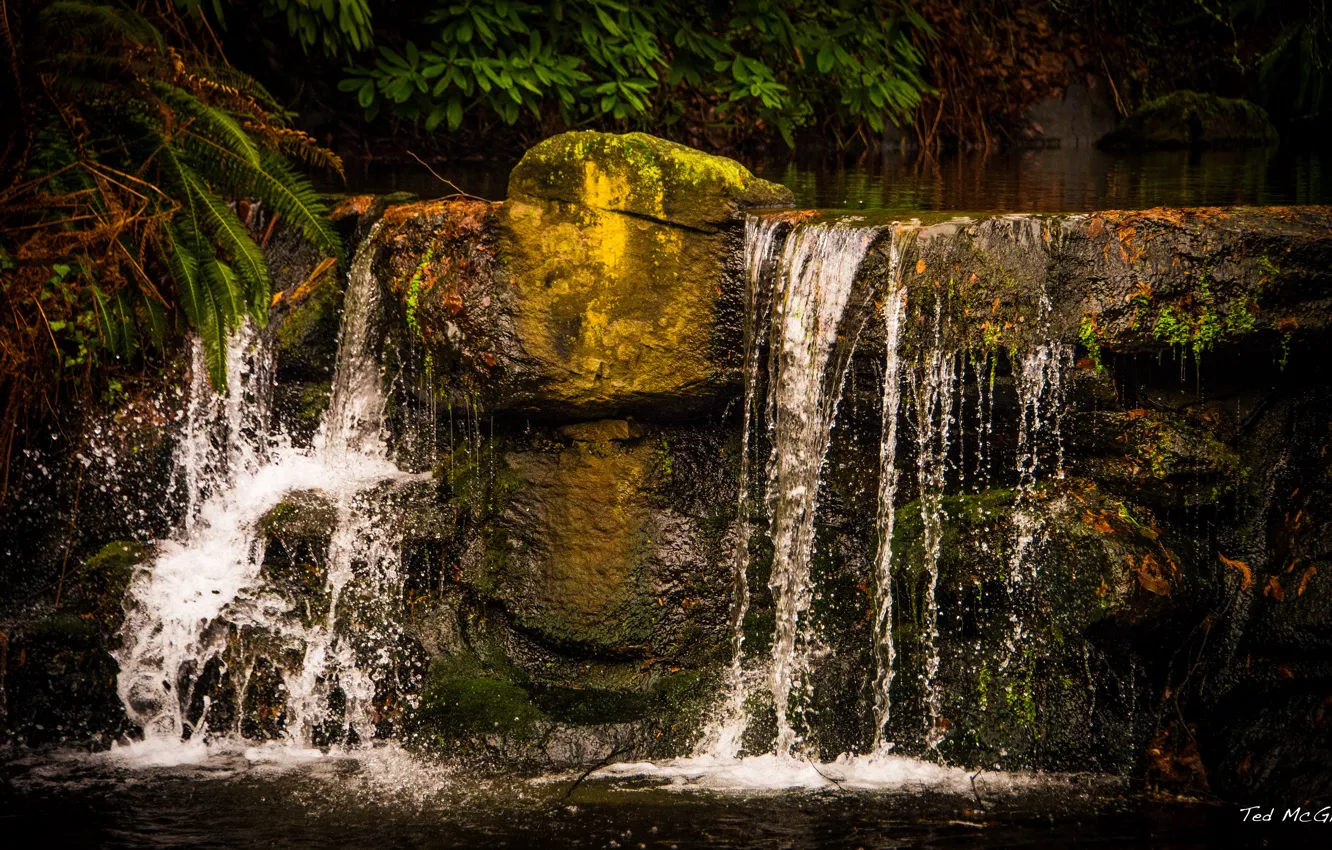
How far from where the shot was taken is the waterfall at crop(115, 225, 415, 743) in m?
4.80

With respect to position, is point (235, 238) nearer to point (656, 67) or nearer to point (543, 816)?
point (543, 816)

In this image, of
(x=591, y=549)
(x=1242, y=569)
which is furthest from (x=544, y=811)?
(x=1242, y=569)

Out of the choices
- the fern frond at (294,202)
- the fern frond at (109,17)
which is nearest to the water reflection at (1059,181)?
the fern frond at (294,202)

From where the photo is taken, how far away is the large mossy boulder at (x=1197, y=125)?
37.9 ft

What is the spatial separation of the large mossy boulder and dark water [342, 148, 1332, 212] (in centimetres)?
69

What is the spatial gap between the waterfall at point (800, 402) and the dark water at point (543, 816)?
26.4 inches

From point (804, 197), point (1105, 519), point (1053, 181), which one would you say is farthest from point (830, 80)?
point (1105, 519)

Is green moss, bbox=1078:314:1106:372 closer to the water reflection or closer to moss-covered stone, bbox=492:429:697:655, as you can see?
the water reflection

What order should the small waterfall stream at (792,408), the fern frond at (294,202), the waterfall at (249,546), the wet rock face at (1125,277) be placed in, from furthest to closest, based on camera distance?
the fern frond at (294,202) → the waterfall at (249,546) → the small waterfall stream at (792,408) → the wet rock face at (1125,277)

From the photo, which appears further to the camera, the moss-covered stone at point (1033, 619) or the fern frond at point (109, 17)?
the fern frond at point (109, 17)

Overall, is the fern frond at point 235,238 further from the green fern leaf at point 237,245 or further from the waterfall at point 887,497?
the waterfall at point 887,497

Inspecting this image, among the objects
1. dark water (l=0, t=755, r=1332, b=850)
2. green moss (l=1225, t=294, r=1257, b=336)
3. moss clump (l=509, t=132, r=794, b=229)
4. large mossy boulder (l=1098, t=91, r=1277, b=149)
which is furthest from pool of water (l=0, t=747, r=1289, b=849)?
large mossy boulder (l=1098, t=91, r=1277, b=149)

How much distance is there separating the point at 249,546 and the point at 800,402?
2.39m

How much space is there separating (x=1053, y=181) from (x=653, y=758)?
5123mm
